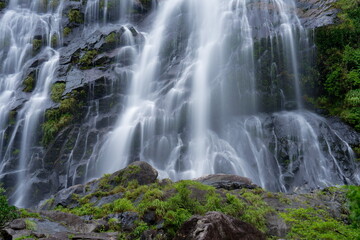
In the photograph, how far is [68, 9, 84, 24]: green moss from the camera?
27.0 m

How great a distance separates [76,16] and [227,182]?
23829 millimetres

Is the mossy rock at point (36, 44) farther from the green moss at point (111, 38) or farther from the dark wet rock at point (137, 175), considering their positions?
the dark wet rock at point (137, 175)

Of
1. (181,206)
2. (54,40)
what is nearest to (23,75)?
(54,40)

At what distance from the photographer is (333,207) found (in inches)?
342

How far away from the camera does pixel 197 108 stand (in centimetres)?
1833

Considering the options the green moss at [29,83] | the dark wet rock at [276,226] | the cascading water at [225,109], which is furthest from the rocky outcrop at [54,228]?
the green moss at [29,83]

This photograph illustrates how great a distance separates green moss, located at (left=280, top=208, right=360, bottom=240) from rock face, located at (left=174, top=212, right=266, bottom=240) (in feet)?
5.33

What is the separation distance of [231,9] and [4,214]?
2178 cm

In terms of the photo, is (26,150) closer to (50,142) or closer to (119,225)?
(50,142)

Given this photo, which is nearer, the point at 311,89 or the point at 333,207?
the point at 333,207

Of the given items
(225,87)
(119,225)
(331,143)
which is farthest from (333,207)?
(225,87)

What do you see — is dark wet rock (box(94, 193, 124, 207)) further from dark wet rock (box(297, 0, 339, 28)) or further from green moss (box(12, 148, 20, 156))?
dark wet rock (box(297, 0, 339, 28))

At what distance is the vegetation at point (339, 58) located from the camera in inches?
706

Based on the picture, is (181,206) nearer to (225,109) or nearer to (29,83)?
(225,109)
